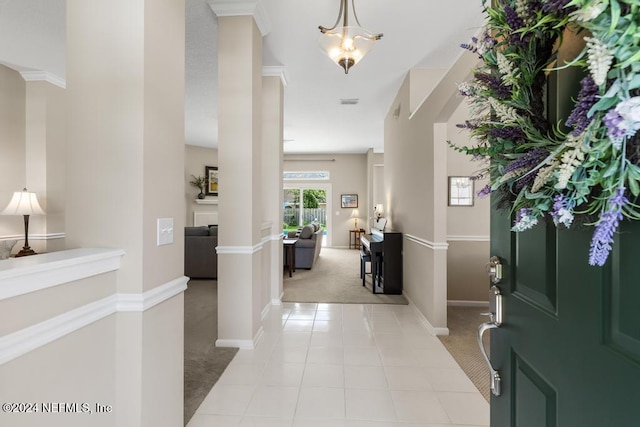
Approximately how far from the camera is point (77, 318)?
109 cm

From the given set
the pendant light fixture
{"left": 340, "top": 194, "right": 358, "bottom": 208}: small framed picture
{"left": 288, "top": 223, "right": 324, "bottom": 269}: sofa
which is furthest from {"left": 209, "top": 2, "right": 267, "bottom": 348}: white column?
{"left": 340, "top": 194, "right": 358, "bottom": 208}: small framed picture

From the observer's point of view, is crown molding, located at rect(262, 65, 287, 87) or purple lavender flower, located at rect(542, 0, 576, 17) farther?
crown molding, located at rect(262, 65, 287, 87)

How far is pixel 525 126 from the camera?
2.28ft

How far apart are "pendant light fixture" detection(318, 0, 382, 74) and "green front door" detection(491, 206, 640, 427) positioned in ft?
6.02

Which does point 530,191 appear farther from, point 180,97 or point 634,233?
point 180,97

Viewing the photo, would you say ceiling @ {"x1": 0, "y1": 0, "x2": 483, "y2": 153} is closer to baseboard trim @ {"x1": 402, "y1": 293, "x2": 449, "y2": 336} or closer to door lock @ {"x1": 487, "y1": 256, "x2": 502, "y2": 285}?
door lock @ {"x1": 487, "y1": 256, "x2": 502, "y2": 285}

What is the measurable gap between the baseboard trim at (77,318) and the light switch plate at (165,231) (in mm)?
206

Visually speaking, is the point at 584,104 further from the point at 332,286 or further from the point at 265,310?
the point at 332,286

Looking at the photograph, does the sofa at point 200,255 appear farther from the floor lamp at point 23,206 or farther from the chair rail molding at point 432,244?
the chair rail molding at point 432,244

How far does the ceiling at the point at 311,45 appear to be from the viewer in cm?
271

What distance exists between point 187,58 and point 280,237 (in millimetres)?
2412

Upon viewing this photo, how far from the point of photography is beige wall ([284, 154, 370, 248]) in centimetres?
973

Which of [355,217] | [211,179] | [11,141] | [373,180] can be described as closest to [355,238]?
[355,217]

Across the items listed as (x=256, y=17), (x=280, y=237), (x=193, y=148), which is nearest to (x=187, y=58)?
(x=256, y=17)
